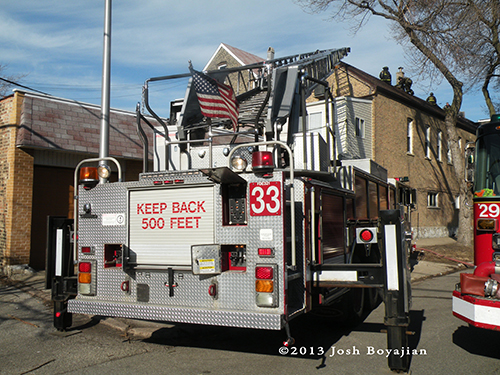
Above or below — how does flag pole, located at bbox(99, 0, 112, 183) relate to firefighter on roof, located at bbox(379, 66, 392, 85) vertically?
below

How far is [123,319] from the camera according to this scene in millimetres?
7281

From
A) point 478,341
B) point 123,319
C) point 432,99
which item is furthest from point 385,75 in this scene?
point 123,319

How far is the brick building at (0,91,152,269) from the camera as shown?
35.6 feet

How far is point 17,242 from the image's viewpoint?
35.5 feet

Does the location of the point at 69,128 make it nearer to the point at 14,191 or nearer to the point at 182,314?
the point at 14,191

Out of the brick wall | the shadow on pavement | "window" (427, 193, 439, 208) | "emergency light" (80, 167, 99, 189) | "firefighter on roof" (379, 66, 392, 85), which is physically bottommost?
the shadow on pavement

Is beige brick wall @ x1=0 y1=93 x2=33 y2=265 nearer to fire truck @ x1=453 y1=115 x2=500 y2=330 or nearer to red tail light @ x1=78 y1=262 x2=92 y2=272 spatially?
red tail light @ x1=78 y1=262 x2=92 y2=272

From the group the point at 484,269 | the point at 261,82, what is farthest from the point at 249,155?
the point at 484,269

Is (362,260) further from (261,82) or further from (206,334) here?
(261,82)

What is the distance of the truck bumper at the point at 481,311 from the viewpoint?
4.67 metres

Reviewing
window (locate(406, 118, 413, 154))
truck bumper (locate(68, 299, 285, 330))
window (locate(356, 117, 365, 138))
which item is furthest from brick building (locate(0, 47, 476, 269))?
window (locate(406, 118, 413, 154))

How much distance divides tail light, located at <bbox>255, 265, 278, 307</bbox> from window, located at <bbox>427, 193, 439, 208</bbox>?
932 inches

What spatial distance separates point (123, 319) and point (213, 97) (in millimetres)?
3800

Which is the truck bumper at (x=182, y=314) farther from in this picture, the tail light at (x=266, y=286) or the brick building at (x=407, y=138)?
the brick building at (x=407, y=138)
